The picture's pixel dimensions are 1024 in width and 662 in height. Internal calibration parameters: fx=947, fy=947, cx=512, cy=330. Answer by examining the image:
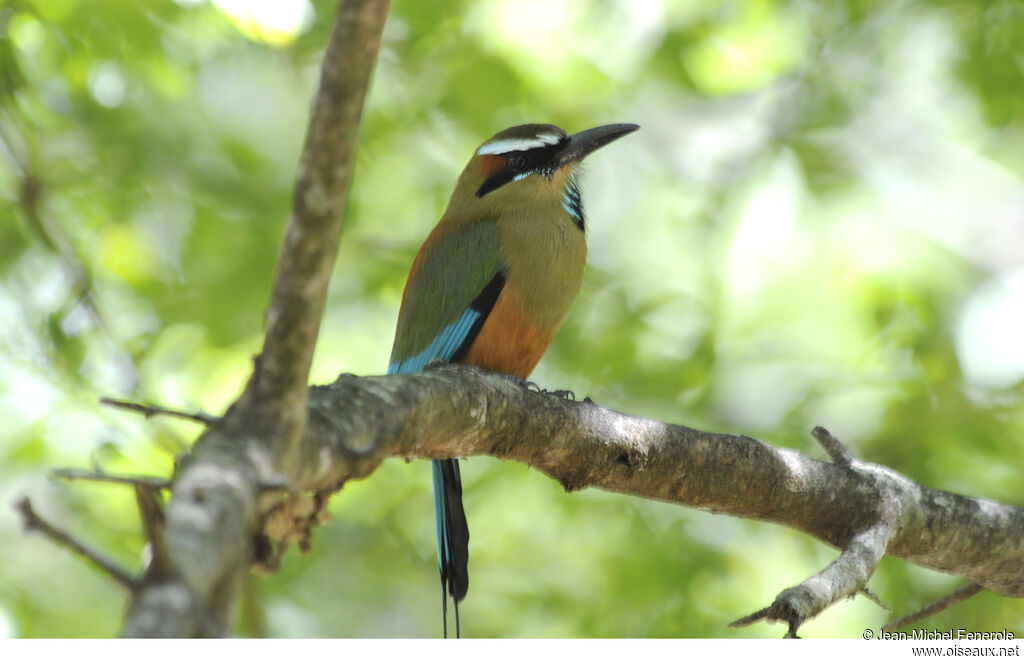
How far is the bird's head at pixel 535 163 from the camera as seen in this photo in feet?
17.6

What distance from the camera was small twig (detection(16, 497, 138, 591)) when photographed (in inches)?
60.7

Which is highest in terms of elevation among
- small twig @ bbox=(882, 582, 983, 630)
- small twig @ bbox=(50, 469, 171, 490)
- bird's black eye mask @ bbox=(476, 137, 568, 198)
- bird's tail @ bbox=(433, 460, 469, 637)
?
bird's black eye mask @ bbox=(476, 137, 568, 198)

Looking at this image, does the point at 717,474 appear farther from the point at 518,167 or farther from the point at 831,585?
the point at 518,167

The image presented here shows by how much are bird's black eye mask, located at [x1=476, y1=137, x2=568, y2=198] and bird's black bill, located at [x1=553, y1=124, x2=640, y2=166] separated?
0.22 ft

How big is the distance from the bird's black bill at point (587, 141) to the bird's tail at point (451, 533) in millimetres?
1956

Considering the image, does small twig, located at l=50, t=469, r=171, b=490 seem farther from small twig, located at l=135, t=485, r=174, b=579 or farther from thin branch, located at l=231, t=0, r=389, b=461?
thin branch, located at l=231, t=0, r=389, b=461

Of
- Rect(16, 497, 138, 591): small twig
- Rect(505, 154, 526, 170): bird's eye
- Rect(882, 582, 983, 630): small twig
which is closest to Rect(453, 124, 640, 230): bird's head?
Rect(505, 154, 526, 170): bird's eye

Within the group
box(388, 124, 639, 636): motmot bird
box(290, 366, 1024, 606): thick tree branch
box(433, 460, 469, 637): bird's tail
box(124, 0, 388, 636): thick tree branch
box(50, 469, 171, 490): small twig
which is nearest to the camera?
box(124, 0, 388, 636): thick tree branch

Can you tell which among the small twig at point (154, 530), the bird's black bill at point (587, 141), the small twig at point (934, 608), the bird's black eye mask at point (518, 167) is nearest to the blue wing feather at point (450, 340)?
the bird's black eye mask at point (518, 167)

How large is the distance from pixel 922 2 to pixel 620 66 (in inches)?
79.8

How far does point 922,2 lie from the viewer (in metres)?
6.29

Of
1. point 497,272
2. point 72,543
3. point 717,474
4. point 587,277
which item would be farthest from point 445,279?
point 72,543

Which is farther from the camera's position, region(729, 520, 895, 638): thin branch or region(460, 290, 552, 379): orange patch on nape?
region(460, 290, 552, 379): orange patch on nape

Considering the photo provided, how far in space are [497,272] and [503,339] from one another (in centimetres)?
35
